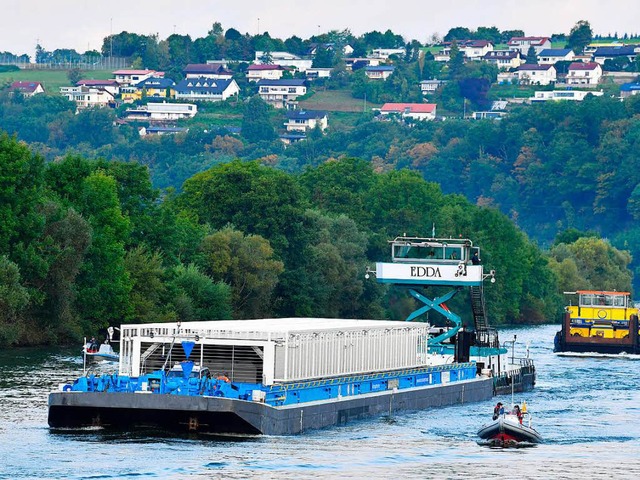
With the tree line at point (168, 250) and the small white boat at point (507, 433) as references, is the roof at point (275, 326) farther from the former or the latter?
the tree line at point (168, 250)

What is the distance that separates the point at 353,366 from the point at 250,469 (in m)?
17.0

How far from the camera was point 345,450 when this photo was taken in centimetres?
6353

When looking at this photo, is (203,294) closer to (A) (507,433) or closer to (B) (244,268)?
(B) (244,268)

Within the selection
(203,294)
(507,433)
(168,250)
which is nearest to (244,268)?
(168,250)

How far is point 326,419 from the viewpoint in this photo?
69188mm

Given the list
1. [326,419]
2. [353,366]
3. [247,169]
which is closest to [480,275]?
[353,366]

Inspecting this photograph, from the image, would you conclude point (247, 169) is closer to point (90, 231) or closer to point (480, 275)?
point (90, 231)

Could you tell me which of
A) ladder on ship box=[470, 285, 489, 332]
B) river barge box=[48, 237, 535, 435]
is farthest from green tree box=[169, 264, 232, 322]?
river barge box=[48, 237, 535, 435]

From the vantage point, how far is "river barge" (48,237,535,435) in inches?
2514

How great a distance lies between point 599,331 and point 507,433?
6557cm

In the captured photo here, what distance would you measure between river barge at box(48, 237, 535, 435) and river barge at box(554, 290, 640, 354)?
164ft

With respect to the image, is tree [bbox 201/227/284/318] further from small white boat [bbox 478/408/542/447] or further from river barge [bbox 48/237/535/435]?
small white boat [bbox 478/408/542/447]

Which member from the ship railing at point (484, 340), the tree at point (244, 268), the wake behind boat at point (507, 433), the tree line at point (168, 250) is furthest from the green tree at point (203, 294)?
the wake behind boat at point (507, 433)

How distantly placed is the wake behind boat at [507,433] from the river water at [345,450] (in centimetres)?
58
